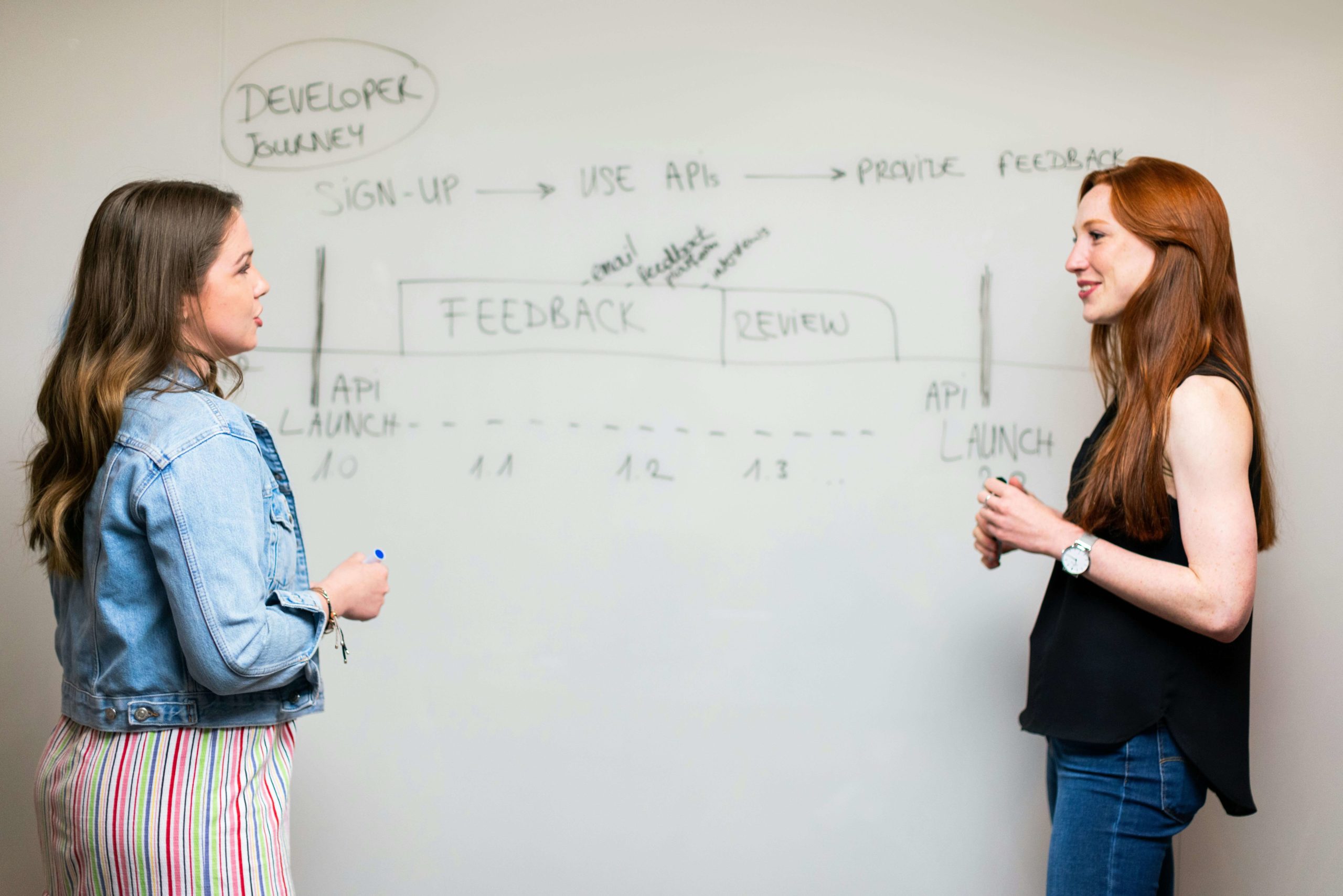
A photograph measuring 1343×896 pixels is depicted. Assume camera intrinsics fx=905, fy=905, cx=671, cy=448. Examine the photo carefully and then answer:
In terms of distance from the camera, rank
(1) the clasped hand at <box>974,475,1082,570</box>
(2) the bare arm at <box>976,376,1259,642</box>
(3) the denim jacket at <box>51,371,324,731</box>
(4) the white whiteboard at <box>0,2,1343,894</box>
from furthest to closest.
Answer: (4) the white whiteboard at <box>0,2,1343,894</box>
(1) the clasped hand at <box>974,475,1082,570</box>
(2) the bare arm at <box>976,376,1259,642</box>
(3) the denim jacket at <box>51,371,324,731</box>

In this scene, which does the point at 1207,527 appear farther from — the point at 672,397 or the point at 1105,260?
the point at 672,397

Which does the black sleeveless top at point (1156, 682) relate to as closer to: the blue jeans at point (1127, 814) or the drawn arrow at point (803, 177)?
the blue jeans at point (1127, 814)

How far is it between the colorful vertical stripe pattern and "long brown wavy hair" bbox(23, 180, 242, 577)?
0.22m

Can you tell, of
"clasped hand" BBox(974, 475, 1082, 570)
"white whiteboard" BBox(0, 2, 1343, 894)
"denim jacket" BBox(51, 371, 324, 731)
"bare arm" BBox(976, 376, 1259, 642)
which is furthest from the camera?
"white whiteboard" BBox(0, 2, 1343, 894)

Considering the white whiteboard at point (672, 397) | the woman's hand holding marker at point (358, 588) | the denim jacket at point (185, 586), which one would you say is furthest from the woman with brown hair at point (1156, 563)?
the denim jacket at point (185, 586)

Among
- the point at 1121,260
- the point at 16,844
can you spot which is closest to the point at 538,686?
the point at 16,844

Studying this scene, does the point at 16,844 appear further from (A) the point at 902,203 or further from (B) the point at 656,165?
(A) the point at 902,203

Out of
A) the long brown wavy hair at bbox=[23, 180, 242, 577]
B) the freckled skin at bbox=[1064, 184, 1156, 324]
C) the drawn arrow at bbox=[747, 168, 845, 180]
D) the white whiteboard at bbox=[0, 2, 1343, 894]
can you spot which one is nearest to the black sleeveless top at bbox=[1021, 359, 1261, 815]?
the freckled skin at bbox=[1064, 184, 1156, 324]

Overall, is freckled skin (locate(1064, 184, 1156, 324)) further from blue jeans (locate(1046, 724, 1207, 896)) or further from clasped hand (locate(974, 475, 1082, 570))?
blue jeans (locate(1046, 724, 1207, 896))

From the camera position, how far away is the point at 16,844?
1816 mm

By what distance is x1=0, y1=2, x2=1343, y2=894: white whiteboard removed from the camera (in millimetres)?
1715

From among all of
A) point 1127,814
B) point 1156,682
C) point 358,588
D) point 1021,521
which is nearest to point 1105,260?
point 1021,521

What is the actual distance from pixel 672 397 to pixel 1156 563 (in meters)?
0.90

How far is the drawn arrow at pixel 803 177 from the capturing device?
173cm
